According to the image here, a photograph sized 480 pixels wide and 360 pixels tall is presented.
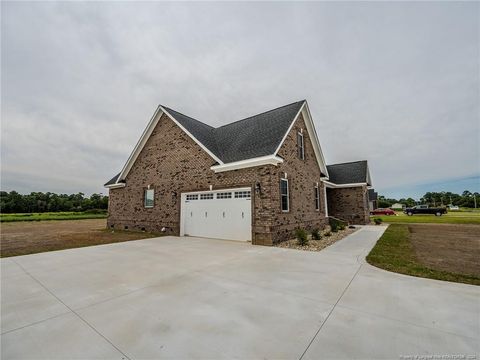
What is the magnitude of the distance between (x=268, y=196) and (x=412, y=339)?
22.6ft

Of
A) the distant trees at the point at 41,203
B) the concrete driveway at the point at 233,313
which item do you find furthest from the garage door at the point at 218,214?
the distant trees at the point at 41,203

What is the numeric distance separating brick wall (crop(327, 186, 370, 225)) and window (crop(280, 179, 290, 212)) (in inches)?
453

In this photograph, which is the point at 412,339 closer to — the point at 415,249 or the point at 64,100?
the point at 415,249

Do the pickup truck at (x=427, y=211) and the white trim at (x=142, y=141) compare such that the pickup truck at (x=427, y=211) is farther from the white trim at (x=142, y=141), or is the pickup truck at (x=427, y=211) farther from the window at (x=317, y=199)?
the white trim at (x=142, y=141)

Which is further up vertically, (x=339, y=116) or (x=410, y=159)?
(x=339, y=116)

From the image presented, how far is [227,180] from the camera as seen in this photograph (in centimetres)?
1062

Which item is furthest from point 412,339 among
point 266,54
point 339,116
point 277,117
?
point 339,116

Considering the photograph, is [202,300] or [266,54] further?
[266,54]

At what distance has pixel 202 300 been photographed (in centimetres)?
362

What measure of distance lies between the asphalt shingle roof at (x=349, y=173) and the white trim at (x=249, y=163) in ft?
42.9

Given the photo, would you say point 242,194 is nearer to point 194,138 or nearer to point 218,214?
point 218,214

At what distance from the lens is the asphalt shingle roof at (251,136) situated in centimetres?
1033

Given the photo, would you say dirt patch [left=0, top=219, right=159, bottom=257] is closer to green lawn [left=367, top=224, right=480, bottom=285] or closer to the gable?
the gable

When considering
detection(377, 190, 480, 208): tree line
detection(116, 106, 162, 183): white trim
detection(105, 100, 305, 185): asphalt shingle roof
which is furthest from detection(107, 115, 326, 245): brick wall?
detection(377, 190, 480, 208): tree line
